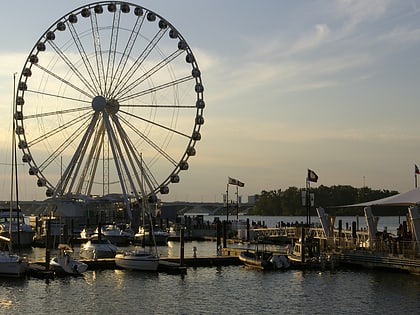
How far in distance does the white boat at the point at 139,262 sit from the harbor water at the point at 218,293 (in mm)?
674

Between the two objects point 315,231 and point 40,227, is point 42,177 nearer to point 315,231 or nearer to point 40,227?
point 40,227

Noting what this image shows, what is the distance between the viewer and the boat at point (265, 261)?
1959 inches

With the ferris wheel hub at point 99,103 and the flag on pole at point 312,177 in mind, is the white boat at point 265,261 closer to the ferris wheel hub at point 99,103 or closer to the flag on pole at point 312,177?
the flag on pole at point 312,177

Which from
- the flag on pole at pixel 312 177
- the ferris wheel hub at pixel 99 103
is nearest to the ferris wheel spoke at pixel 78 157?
the ferris wheel hub at pixel 99 103

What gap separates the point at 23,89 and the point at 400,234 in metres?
38.9

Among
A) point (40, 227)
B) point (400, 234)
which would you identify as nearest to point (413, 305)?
point (400, 234)

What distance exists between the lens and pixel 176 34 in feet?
235

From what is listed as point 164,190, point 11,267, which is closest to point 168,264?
point 11,267

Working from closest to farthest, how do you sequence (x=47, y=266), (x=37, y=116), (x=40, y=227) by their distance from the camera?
(x=47, y=266), (x=37, y=116), (x=40, y=227)

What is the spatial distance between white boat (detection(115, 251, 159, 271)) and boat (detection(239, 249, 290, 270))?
251 inches

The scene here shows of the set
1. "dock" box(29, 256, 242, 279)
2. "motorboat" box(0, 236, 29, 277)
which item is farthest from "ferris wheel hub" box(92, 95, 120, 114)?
"motorboat" box(0, 236, 29, 277)

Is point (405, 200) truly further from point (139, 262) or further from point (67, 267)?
point (67, 267)

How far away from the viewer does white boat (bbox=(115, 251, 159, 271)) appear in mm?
49156

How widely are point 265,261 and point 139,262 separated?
26.9 feet
